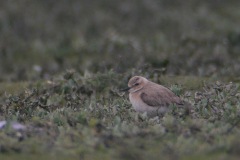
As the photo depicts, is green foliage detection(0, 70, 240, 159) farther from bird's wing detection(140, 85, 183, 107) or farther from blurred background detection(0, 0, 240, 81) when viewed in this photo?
blurred background detection(0, 0, 240, 81)

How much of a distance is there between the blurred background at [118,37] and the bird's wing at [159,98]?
3472 millimetres

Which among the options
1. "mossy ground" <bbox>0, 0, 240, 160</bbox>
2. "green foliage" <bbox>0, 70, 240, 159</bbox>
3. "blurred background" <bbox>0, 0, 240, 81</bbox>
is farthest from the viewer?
"blurred background" <bbox>0, 0, 240, 81</bbox>

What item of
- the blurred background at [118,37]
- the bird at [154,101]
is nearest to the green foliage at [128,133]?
the bird at [154,101]

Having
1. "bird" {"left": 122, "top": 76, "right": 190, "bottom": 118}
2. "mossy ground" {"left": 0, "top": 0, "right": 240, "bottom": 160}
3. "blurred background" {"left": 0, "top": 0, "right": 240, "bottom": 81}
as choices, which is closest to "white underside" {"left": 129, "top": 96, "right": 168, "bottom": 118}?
"bird" {"left": 122, "top": 76, "right": 190, "bottom": 118}

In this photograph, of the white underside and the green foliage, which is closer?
the green foliage

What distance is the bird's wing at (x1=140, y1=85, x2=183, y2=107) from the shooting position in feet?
16.6

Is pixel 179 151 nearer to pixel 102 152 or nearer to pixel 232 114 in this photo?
pixel 102 152

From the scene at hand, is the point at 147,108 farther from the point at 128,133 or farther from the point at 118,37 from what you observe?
the point at 118,37

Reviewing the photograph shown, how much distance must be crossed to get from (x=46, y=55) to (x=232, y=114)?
26.3 feet

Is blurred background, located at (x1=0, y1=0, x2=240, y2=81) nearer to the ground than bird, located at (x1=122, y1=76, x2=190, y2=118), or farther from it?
farther from it

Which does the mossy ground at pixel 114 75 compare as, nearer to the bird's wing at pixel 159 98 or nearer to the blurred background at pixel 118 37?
the blurred background at pixel 118 37

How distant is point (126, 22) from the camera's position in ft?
42.1

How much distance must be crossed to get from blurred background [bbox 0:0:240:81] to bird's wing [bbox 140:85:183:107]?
3.47m

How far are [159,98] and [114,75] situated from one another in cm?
215
